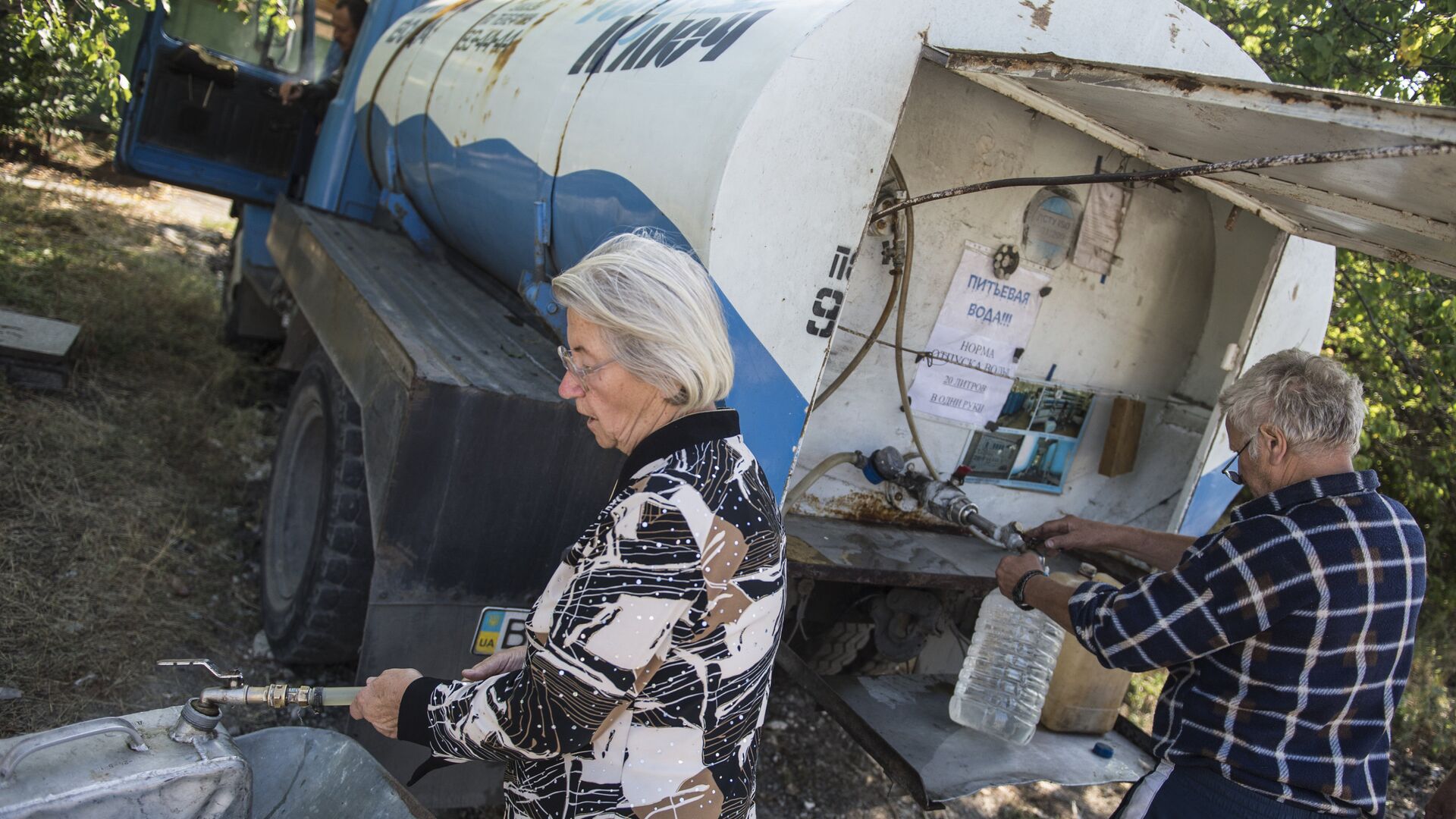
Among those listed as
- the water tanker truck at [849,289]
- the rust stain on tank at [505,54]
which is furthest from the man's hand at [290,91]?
the rust stain on tank at [505,54]

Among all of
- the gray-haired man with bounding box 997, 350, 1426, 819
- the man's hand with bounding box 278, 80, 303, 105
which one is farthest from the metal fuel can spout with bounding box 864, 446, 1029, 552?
the man's hand with bounding box 278, 80, 303, 105

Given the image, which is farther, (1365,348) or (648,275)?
(1365,348)

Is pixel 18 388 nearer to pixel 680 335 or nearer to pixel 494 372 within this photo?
pixel 494 372

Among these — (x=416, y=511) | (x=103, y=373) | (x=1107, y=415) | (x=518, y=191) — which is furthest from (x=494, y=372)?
(x=103, y=373)

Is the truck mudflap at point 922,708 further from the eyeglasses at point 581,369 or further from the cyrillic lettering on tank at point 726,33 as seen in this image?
the cyrillic lettering on tank at point 726,33

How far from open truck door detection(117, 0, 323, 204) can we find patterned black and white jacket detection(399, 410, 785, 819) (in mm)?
5453

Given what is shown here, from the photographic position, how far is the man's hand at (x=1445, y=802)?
2506 mm

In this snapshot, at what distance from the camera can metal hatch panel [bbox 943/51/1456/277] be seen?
1.69 metres

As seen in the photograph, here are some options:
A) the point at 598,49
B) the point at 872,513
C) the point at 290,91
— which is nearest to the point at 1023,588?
the point at 872,513

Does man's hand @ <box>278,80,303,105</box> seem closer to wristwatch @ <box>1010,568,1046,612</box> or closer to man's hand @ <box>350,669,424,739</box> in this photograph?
man's hand @ <box>350,669,424,739</box>

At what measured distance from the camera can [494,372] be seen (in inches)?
105

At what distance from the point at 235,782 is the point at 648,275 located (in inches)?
50.4

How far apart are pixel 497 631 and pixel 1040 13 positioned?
2213 mm

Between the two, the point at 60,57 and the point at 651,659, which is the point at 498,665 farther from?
the point at 60,57
